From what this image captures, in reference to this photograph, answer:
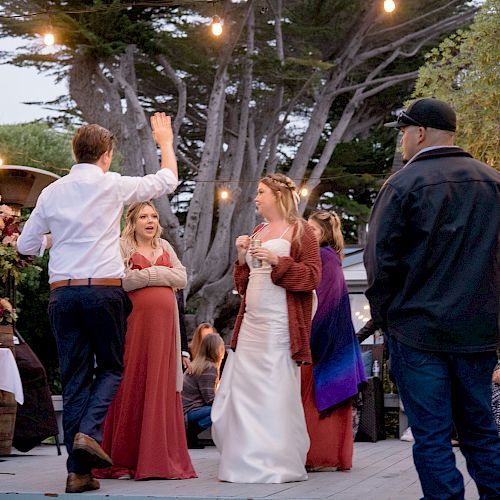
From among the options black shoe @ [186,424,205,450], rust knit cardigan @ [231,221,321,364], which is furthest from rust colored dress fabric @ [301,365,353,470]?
black shoe @ [186,424,205,450]

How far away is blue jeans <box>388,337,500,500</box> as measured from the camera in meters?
4.39

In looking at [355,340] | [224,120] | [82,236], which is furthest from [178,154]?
[82,236]

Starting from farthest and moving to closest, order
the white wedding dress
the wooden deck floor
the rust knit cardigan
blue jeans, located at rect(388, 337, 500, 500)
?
the rust knit cardigan → the white wedding dress → the wooden deck floor → blue jeans, located at rect(388, 337, 500, 500)

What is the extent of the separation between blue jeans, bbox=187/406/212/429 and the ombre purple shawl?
3454 mm

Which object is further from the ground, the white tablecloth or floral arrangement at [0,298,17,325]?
floral arrangement at [0,298,17,325]

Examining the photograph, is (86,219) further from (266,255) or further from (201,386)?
(201,386)

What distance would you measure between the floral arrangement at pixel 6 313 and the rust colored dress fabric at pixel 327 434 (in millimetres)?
2719

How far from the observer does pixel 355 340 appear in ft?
25.8

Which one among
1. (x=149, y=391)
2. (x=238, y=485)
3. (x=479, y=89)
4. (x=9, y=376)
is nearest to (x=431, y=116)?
(x=238, y=485)

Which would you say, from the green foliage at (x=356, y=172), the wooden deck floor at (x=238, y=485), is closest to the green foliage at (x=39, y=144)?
the green foliage at (x=356, y=172)

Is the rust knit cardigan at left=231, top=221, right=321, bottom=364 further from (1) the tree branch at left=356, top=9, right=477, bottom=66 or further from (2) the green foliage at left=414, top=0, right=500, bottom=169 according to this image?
(1) the tree branch at left=356, top=9, right=477, bottom=66

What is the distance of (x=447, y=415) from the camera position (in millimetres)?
4438

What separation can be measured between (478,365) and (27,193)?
5.69m

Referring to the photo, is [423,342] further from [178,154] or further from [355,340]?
[178,154]
